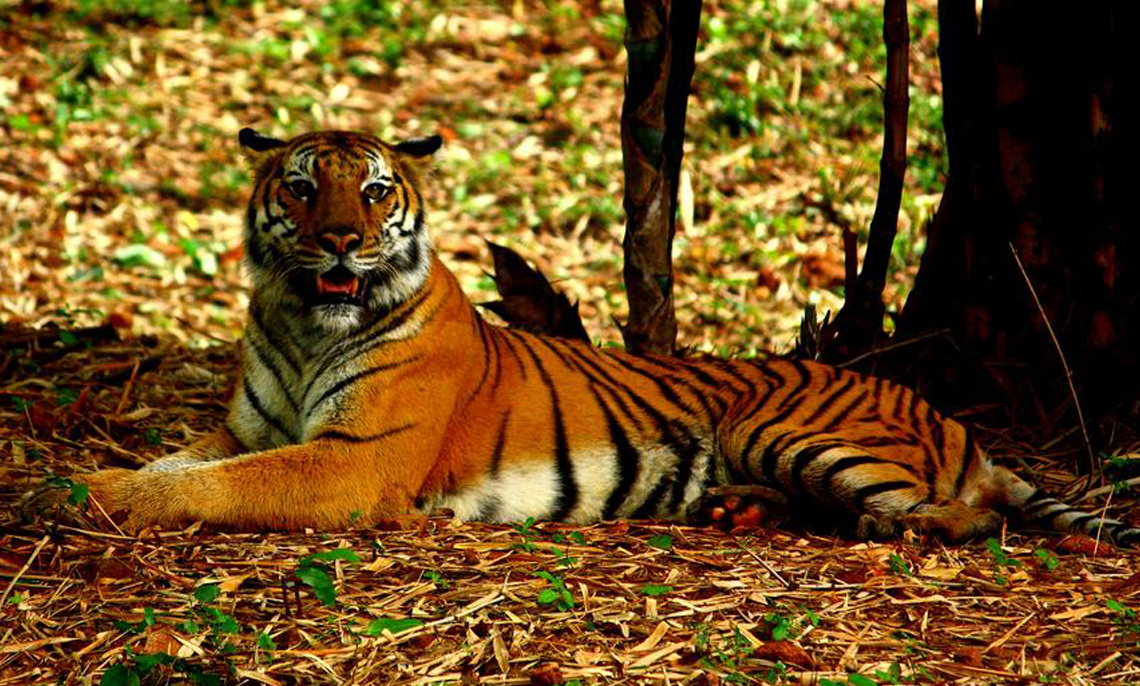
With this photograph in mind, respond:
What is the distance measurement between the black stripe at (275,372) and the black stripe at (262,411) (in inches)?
3.4

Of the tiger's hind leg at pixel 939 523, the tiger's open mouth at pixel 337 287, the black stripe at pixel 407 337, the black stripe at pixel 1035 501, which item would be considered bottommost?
the tiger's hind leg at pixel 939 523

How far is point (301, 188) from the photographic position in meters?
4.76

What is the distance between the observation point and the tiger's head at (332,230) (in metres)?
4.64

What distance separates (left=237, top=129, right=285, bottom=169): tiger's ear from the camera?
4.93 m

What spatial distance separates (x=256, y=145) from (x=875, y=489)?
2.45 meters

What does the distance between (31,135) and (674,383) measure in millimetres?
6248

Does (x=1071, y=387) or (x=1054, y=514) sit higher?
(x=1071, y=387)

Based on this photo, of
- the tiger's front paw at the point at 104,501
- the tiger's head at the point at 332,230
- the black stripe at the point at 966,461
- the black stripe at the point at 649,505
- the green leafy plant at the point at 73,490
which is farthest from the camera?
the black stripe at the point at 649,505

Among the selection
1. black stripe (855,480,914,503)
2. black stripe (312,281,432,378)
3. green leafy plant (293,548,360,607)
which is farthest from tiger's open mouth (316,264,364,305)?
black stripe (855,480,914,503)

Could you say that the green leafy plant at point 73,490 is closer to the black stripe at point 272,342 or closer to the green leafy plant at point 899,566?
the black stripe at point 272,342

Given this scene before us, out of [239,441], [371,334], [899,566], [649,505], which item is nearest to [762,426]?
[649,505]

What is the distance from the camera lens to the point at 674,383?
5.29m

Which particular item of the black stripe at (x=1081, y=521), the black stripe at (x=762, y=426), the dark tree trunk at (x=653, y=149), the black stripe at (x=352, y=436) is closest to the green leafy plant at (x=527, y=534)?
the black stripe at (x=352, y=436)

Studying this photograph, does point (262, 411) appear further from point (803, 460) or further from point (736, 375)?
point (803, 460)
